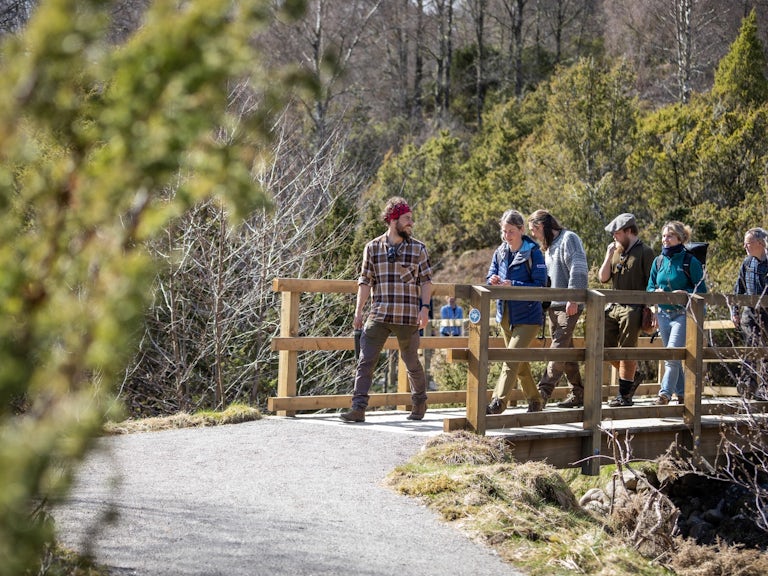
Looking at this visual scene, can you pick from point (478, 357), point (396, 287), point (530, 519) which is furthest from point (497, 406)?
point (530, 519)

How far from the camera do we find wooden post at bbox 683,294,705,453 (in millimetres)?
9109

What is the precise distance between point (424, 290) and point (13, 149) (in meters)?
6.79

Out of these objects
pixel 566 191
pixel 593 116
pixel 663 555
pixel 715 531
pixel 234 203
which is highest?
pixel 593 116

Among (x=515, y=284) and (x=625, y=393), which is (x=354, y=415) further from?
(x=625, y=393)

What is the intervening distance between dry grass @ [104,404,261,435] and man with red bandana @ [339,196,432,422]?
1.37 metres

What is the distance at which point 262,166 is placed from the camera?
2619 millimetres

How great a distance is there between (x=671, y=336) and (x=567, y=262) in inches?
51.0

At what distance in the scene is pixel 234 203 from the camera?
6.19ft

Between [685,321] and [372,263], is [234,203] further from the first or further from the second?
[685,321]

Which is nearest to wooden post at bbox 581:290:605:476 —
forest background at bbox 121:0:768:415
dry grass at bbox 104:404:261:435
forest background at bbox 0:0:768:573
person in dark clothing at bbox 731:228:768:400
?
person in dark clothing at bbox 731:228:768:400

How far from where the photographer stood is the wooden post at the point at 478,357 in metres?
7.64

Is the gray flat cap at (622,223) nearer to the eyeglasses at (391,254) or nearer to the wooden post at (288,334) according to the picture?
the eyeglasses at (391,254)

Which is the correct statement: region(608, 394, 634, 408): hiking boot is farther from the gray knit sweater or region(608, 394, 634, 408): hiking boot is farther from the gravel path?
the gravel path

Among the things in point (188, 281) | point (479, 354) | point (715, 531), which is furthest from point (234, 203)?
point (188, 281)
